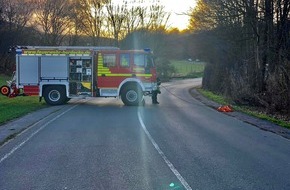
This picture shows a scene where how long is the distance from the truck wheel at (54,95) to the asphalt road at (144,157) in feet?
24.6

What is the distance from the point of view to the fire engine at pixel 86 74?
2134cm

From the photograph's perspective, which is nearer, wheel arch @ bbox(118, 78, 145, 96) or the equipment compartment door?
wheel arch @ bbox(118, 78, 145, 96)

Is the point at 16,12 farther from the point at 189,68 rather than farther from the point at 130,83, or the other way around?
the point at 189,68

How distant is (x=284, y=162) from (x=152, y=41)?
1784 inches

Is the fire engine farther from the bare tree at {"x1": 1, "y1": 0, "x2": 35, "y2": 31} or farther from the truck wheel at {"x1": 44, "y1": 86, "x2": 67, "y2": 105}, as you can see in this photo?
the bare tree at {"x1": 1, "y1": 0, "x2": 35, "y2": 31}

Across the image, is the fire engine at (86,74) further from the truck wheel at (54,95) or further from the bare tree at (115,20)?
the bare tree at (115,20)

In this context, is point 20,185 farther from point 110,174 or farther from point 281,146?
point 281,146

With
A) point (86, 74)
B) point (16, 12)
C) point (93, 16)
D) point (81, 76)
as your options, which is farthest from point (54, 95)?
point (16, 12)

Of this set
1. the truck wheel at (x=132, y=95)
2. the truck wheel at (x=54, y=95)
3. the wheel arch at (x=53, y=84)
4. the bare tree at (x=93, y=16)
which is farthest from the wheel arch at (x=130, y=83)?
the bare tree at (x=93, y=16)

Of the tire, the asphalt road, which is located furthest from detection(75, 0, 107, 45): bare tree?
the asphalt road

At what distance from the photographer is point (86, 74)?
848 inches

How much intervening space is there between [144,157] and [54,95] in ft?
45.7

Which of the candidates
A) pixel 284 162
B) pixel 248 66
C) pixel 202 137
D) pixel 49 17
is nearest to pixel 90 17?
pixel 49 17

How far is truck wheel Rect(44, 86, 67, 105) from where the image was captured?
21.6m
